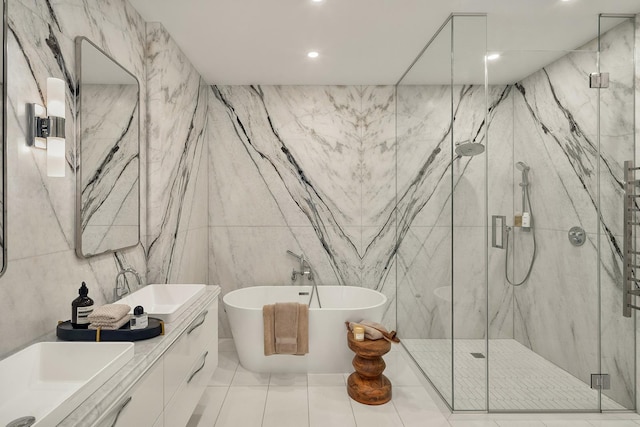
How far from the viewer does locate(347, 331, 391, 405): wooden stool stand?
2.64 m

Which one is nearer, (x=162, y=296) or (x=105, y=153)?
(x=105, y=153)

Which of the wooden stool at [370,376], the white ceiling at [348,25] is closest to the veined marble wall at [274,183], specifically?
the white ceiling at [348,25]

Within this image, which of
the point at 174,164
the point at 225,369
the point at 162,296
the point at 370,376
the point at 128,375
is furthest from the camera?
the point at 225,369

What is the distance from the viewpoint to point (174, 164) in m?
2.94

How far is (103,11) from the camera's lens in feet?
6.82

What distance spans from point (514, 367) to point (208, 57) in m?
3.39

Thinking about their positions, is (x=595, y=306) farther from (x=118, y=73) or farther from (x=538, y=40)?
(x=118, y=73)

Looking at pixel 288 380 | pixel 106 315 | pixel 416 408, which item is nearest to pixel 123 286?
pixel 106 315

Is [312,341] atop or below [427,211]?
below

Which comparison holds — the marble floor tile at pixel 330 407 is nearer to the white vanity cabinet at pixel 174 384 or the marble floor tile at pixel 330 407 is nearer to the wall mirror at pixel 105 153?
the white vanity cabinet at pixel 174 384

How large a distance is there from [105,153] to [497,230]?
2.49m

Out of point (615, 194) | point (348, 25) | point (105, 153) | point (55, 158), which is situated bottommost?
point (615, 194)

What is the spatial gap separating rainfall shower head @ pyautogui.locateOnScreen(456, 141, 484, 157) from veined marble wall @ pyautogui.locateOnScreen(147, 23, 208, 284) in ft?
7.00

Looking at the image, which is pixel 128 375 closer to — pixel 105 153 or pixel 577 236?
pixel 105 153
